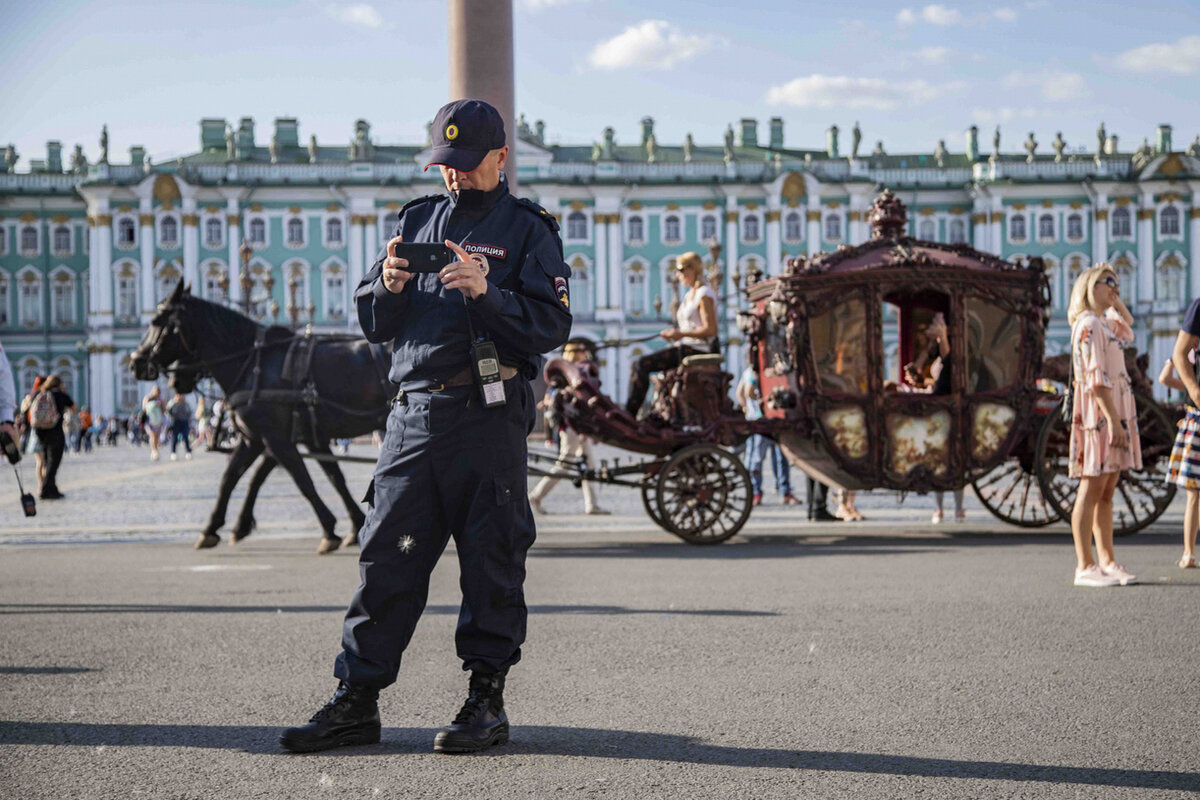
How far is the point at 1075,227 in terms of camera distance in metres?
66.9

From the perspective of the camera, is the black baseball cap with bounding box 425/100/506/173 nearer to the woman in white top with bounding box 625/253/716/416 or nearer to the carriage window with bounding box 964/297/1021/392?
the woman in white top with bounding box 625/253/716/416

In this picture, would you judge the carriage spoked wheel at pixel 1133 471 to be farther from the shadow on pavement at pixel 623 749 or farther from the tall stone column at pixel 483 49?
the shadow on pavement at pixel 623 749

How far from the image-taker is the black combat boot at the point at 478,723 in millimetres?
3637

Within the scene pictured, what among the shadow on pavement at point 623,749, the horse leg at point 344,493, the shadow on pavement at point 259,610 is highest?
the horse leg at point 344,493

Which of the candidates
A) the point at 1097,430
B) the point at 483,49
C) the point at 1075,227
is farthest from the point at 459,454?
the point at 1075,227

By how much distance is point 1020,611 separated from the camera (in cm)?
605

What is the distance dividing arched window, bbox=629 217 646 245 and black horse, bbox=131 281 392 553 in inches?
2231

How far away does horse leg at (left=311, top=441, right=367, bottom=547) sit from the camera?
9.54 metres

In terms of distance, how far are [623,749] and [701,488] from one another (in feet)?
19.2

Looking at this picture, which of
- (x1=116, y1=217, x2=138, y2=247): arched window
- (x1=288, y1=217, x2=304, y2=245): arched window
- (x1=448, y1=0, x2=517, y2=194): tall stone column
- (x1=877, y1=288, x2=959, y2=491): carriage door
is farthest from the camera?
(x1=288, y1=217, x2=304, y2=245): arched window

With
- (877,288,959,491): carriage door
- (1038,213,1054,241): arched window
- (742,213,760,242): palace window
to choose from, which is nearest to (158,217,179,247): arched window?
(742,213,760,242): palace window

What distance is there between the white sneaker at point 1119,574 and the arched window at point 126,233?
206 feet

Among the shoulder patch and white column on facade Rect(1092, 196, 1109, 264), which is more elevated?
white column on facade Rect(1092, 196, 1109, 264)

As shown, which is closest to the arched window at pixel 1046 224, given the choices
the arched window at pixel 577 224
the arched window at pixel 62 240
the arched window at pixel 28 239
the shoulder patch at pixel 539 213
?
the arched window at pixel 577 224
